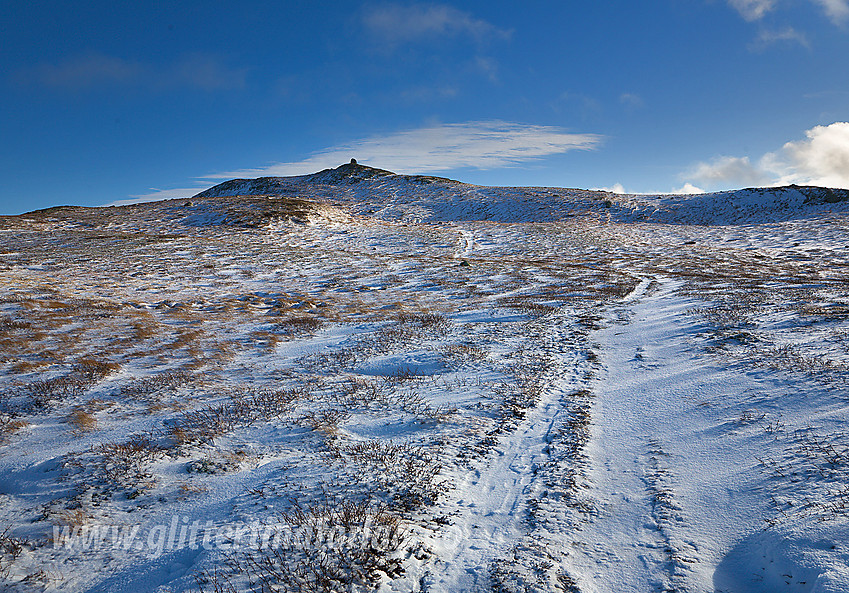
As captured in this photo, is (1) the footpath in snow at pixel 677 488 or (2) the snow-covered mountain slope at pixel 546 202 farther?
(2) the snow-covered mountain slope at pixel 546 202

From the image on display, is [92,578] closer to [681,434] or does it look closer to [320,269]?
[681,434]

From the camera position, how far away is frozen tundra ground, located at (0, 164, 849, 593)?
4.38m

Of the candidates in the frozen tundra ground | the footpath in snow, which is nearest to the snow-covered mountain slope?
the frozen tundra ground

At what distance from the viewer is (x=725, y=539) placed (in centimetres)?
476

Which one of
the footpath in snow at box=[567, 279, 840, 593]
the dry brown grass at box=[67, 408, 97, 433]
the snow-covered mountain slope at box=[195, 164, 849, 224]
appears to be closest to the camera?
the footpath in snow at box=[567, 279, 840, 593]

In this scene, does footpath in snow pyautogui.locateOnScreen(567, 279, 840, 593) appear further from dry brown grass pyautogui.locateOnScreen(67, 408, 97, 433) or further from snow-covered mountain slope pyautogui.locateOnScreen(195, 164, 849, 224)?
snow-covered mountain slope pyautogui.locateOnScreen(195, 164, 849, 224)

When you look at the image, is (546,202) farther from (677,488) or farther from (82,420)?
(82,420)

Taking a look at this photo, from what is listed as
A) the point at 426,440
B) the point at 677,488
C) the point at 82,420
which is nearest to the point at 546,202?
the point at 426,440

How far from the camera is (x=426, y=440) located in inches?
276

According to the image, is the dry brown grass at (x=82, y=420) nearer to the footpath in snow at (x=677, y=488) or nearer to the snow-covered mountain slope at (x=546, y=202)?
the footpath in snow at (x=677, y=488)

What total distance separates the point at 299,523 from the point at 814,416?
8132 mm

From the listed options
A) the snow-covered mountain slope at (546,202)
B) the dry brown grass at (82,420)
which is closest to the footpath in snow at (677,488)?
the dry brown grass at (82,420)

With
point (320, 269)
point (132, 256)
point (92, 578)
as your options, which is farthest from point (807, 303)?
point (132, 256)

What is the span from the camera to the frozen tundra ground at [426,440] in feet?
14.4
